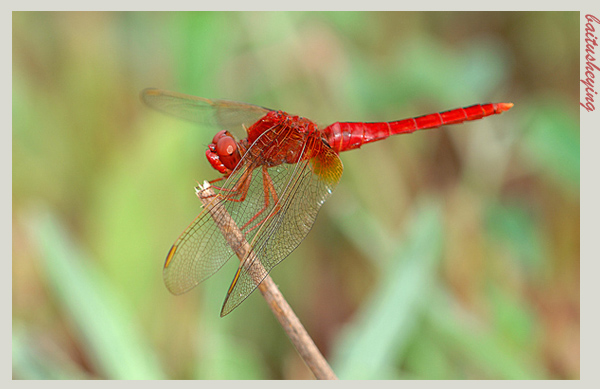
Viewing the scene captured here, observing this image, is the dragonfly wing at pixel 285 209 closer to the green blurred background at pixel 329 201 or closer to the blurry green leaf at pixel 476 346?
the green blurred background at pixel 329 201

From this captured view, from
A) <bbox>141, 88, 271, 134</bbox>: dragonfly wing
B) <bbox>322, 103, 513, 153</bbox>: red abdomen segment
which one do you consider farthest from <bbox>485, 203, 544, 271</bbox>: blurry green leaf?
<bbox>141, 88, 271, 134</bbox>: dragonfly wing

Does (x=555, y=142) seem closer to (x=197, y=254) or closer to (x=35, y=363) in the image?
(x=197, y=254)

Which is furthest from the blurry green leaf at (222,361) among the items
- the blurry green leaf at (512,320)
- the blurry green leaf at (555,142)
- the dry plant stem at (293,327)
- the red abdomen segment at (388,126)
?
the blurry green leaf at (555,142)

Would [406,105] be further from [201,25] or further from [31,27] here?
[31,27]

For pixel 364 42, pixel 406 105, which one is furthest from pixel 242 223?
pixel 364 42
